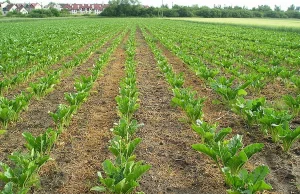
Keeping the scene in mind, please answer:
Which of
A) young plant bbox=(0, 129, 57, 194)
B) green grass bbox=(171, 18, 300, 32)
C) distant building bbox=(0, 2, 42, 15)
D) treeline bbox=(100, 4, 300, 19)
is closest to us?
young plant bbox=(0, 129, 57, 194)

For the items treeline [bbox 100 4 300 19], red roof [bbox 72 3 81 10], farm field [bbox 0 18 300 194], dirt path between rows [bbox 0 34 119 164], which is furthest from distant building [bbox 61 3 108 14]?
farm field [bbox 0 18 300 194]

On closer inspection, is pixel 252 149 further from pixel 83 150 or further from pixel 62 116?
pixel 62 116

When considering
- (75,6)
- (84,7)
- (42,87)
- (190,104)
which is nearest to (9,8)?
(75,6)

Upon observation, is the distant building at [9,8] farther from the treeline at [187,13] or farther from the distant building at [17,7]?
the treeline at [187,13]

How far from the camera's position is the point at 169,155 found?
4.58 metres

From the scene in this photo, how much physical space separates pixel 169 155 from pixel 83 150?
1.28 meters

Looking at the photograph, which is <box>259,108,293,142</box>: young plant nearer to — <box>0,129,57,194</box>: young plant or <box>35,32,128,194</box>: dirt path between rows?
<box>35,32,128,194</box>: dirt path between rows

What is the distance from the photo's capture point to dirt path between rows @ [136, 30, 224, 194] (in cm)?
378

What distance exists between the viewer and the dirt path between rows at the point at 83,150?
12.5 feet

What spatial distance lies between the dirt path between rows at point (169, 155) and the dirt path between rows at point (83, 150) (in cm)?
61

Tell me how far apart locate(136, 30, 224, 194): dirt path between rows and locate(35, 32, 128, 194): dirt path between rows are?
0.61 meters

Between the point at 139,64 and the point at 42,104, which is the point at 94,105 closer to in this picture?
the point at 42,104

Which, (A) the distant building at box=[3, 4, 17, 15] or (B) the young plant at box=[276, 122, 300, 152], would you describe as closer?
(B) the young plant at box=[276, 122, 300, 152]

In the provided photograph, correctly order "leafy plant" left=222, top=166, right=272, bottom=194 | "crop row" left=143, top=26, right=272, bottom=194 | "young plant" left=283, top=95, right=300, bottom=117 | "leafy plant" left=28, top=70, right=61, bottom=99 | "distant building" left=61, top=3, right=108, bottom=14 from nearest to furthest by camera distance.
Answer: "leafy plant" left=222, top=166, right=272, bottom=194 < "crop row" left=143, top=26, right=272, bottom=194 < "young plant" left=283, top=95, right=300, bottom=117 < "leafy plant" left=28, top=70, right=61, bottom=99 < "distant building" left=61, top=3, right=108, bottom=14
